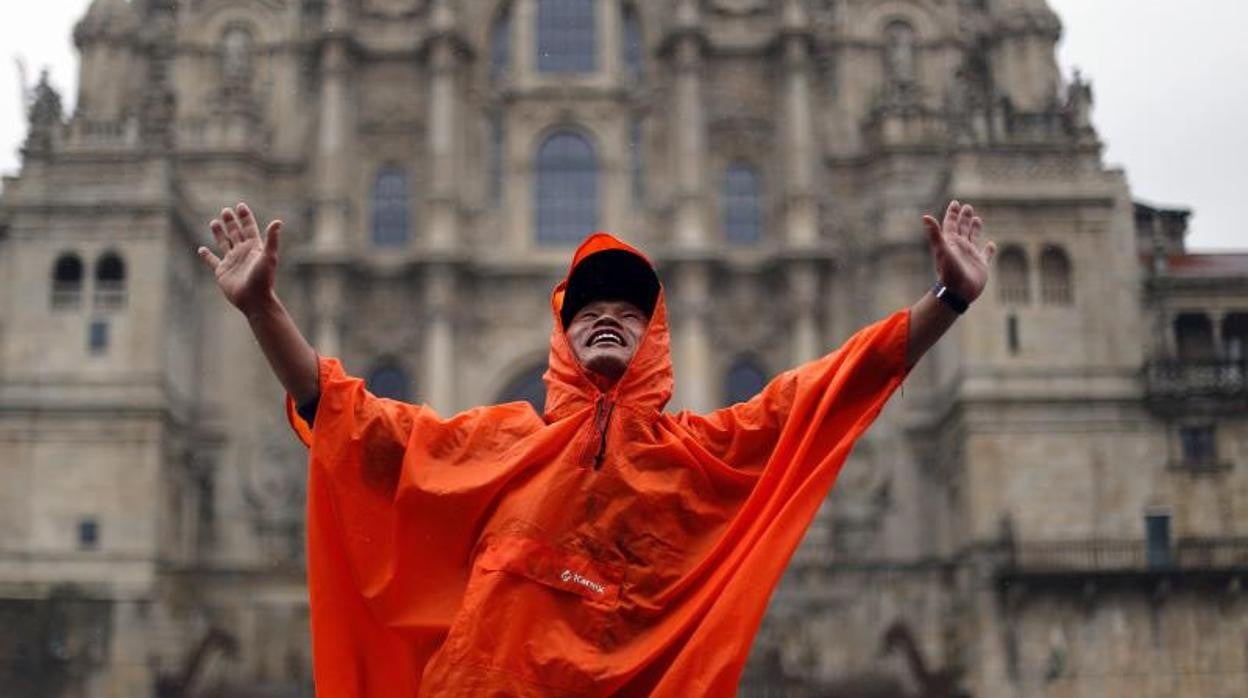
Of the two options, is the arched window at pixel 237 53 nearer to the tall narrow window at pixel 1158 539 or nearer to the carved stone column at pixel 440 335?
the carved stone column at pixel 440 335

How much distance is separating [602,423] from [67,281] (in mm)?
29452

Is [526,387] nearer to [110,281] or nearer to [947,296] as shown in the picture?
[110,281]

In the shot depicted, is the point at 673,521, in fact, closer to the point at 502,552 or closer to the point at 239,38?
the point at 502,552

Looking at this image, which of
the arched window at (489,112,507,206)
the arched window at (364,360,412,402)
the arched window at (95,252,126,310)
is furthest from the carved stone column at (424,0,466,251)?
the arched window at (95,252,126,310)

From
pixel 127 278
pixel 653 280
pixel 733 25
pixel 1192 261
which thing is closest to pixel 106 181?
pixel 127 278

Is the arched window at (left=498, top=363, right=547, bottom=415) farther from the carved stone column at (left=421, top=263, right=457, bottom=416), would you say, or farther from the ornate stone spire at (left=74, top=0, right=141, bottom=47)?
the ornate stone spire at (left=74, top=0, right=141, bottom=47)

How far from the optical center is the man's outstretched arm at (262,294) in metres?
4.16

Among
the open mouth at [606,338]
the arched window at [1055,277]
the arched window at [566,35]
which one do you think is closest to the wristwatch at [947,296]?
the open mouth at [606,338]

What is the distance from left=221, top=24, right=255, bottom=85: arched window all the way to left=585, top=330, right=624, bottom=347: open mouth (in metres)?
32.5

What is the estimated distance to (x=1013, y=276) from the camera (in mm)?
31391

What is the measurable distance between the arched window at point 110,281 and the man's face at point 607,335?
2838 cm

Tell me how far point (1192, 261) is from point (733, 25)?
458 inches

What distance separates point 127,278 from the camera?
3116 centimetres

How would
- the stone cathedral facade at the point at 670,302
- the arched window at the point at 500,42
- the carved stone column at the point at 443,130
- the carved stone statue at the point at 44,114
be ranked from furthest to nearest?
the arched window at the point at 500,42, the carved stone column at the point at 443,130, the carved stone statue at the point at 44,114, the stone cathedral facade at the point at 670,302
